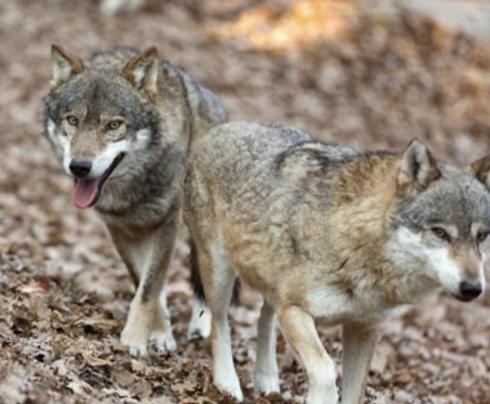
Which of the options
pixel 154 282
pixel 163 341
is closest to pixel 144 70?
pixel 154 282

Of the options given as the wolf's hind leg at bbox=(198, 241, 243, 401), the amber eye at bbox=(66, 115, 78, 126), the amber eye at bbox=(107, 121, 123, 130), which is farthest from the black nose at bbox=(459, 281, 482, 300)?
the amber eye at bbox=(66, 115, 78, 126)

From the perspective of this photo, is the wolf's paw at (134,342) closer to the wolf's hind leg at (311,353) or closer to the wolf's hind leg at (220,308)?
the wolf's hind leg at (220,308)

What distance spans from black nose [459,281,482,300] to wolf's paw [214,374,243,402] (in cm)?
229

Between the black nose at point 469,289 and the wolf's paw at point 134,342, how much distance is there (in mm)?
3017

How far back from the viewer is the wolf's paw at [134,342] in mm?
8281

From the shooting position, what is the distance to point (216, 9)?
2020cm

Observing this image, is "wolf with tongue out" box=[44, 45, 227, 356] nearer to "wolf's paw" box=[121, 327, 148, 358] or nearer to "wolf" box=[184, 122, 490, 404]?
"wolf's paw" box=[121, 327, 148, 358]

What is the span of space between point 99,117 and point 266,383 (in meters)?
2.49

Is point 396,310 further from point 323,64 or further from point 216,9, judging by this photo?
point 216,9

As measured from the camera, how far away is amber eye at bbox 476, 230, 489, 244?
253 inches

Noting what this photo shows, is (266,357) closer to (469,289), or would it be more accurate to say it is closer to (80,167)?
(80,167)

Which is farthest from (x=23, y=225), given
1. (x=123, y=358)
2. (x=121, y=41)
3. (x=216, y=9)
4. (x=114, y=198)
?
(x=216, y=9)

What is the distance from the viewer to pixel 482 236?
21.2 feet

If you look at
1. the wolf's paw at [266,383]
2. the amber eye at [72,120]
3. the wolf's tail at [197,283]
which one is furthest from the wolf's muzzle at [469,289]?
the amber eye at [72,120]
